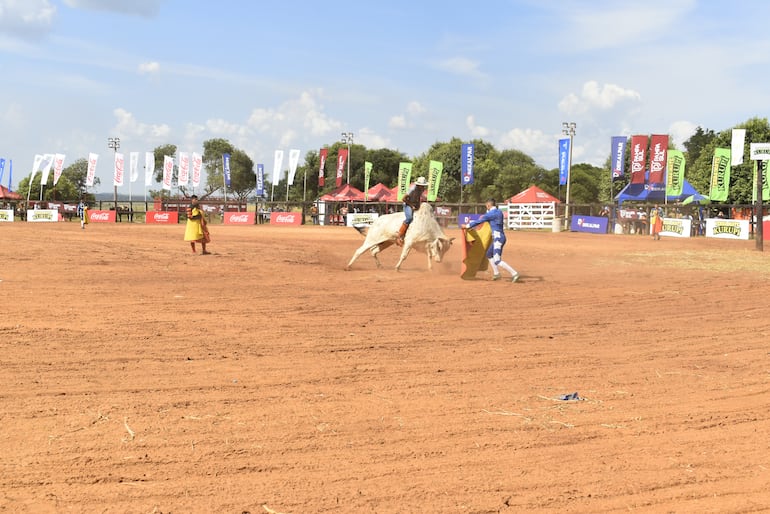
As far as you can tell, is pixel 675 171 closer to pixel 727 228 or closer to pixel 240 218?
pixel 727 228

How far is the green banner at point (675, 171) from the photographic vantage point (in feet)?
140

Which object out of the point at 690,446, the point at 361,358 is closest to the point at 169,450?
the point at 361,358

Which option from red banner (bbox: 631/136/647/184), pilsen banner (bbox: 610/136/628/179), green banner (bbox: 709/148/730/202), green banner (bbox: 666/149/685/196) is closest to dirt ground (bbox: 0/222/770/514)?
green banner (bbox: 709/148/730/202)

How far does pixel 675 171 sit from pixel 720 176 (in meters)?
2.54

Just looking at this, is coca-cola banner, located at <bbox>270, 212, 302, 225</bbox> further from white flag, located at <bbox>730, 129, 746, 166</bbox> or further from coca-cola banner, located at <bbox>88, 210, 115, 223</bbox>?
white flag, located at <bbox>730, 129, 746, 166</bbox>

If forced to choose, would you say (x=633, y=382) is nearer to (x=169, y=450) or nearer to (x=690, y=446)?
(x=690, y=446)

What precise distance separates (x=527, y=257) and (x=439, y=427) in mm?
18135

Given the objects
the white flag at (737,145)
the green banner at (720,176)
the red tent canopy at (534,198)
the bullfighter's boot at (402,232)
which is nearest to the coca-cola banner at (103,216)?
the red tent canopy at (534,198)

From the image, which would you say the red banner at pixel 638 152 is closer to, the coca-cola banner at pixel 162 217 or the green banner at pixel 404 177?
the green banner at pixel 404 177

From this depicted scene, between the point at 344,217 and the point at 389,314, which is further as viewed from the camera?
the point at 344,217

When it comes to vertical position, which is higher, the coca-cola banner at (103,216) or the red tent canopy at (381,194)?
the red tent canopy at (381,194)

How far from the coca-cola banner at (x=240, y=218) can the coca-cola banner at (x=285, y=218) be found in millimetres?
1406

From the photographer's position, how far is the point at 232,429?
5168 mm

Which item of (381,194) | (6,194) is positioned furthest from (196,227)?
(6,194)
